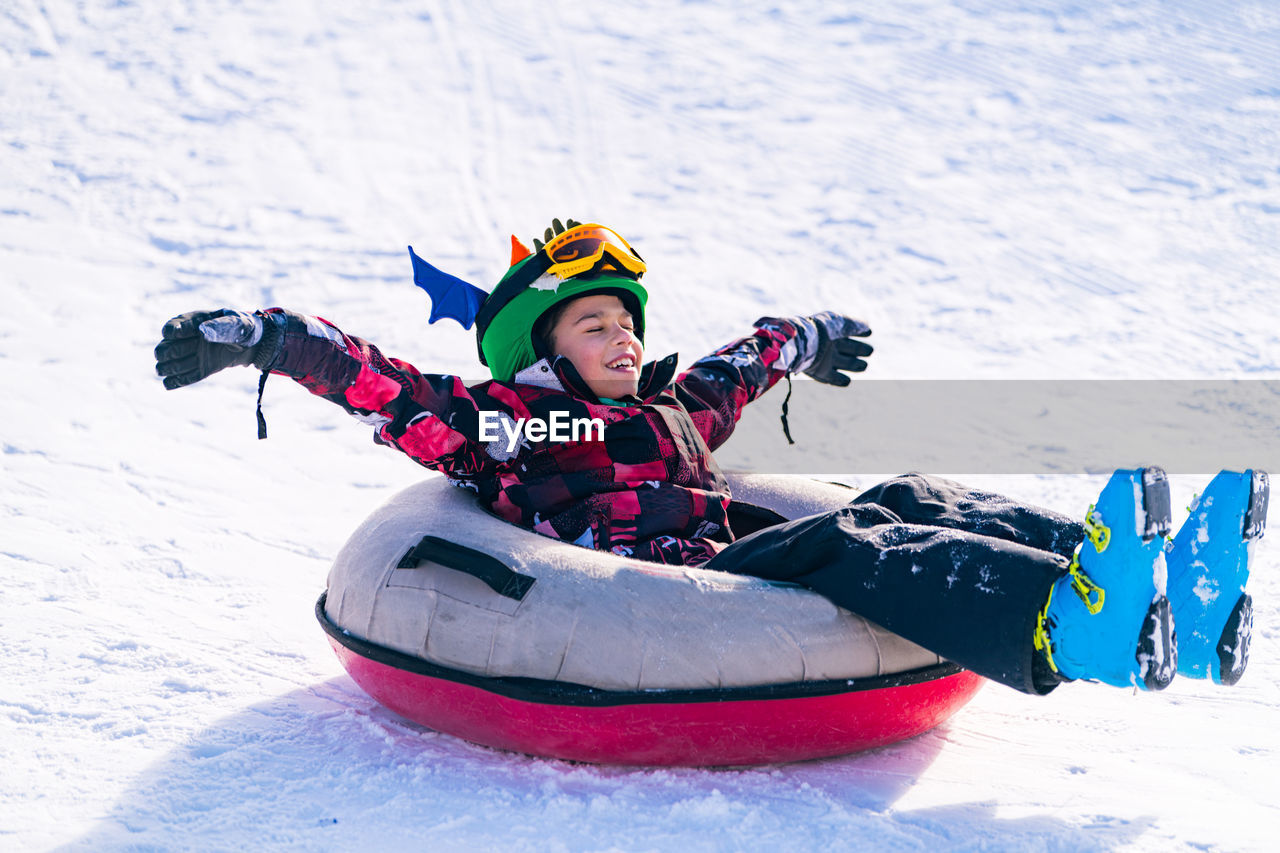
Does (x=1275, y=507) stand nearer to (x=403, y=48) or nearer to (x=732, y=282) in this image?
(x=732, y=282)

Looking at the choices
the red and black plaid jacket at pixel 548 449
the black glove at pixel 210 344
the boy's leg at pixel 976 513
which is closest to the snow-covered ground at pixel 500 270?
the boy's leg at pixel 976 513

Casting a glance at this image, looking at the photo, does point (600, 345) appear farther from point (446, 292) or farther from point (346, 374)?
point (346, 374)

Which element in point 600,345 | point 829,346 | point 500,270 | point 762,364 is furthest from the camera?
point 500,270

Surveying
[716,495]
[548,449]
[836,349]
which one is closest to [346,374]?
[548,449]

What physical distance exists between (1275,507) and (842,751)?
2.75 meters

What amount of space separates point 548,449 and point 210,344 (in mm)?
822

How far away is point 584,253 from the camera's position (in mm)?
3043

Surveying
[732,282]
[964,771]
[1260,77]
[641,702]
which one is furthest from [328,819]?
[1260,77]

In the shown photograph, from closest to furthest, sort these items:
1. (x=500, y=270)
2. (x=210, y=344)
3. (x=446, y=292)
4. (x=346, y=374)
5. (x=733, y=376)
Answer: (x=210, y=344)
(x=346, y=374)
(x=446, y=292)
(x=733, y=376)
(x=500, y=270)

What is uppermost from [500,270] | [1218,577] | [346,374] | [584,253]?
[584,253]

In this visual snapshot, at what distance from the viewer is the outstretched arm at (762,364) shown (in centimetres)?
338

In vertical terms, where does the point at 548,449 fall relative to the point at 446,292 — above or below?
below

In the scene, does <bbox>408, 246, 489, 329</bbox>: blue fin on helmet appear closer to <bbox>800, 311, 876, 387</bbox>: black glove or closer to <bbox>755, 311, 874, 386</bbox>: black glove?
<bbox>755, 311, 874, 386</bbox>: black glove

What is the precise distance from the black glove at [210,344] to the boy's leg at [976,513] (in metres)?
1.35
